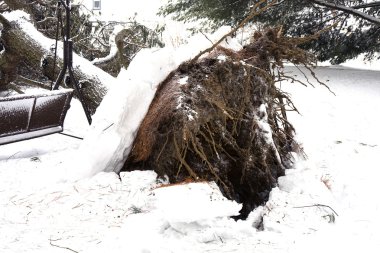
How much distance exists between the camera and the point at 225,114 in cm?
320

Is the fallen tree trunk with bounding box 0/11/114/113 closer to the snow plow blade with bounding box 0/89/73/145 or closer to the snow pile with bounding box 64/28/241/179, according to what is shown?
the snow plow blade with bounding box 0/89/73/145

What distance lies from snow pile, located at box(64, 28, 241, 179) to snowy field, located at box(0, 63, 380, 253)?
0.14 metres

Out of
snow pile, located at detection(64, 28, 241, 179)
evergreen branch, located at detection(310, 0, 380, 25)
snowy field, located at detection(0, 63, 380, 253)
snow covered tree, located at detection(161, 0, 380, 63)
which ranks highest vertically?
evergreen branch, located at detection(310, 0, 380, 25)

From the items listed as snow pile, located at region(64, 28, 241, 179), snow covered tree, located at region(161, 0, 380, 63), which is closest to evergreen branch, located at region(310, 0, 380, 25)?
snow covered tree, located at region(161, 0, 380, 63)

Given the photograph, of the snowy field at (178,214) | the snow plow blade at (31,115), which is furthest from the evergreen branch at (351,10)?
the snow plow blade at (31,115)

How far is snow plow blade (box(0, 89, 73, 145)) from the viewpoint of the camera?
424 cm

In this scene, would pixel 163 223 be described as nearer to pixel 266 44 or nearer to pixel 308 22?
pixel 266 44

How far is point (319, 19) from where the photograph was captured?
10.9 meters

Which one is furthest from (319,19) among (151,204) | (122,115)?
(151,204)

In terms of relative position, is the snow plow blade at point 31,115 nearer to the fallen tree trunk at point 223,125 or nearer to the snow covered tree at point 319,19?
the fallen tree trunk at point 223,125

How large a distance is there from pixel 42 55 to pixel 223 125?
155 inches

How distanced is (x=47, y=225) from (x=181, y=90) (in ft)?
4.70

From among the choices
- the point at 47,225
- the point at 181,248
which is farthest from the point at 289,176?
the point at 47,225

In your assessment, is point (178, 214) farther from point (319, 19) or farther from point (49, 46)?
point (319, 19)
